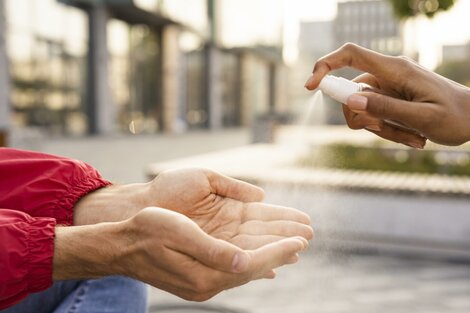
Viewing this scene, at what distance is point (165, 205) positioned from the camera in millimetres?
1779

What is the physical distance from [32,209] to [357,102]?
3.22 ft

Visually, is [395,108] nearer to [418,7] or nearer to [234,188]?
[234,188]

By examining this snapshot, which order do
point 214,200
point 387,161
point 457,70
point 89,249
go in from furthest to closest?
point 457,70 < point 387,161 < point 214,200 < point 89,249

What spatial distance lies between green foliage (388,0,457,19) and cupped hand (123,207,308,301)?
11906 millimetres

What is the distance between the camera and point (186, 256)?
121 cm

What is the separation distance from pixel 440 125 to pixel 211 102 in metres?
35.9

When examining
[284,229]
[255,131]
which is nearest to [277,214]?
[284,229]

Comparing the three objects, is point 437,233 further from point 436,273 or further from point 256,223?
point 256,223

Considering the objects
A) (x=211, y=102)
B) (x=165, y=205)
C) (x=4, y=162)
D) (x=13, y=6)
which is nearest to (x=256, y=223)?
(x=165, y=205)

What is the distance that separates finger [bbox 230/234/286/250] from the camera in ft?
4.91

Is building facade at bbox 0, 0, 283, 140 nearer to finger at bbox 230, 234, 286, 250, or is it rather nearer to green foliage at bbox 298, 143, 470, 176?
green foliage at bbox 298, 143, 470, 176

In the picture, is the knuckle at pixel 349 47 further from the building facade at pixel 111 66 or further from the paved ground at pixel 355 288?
the building facade at pixel 111 66

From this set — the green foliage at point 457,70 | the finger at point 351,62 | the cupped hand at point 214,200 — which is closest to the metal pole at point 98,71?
the cupped hand at point 214,200

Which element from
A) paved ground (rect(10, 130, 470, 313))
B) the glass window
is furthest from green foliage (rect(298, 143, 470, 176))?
the glass window
